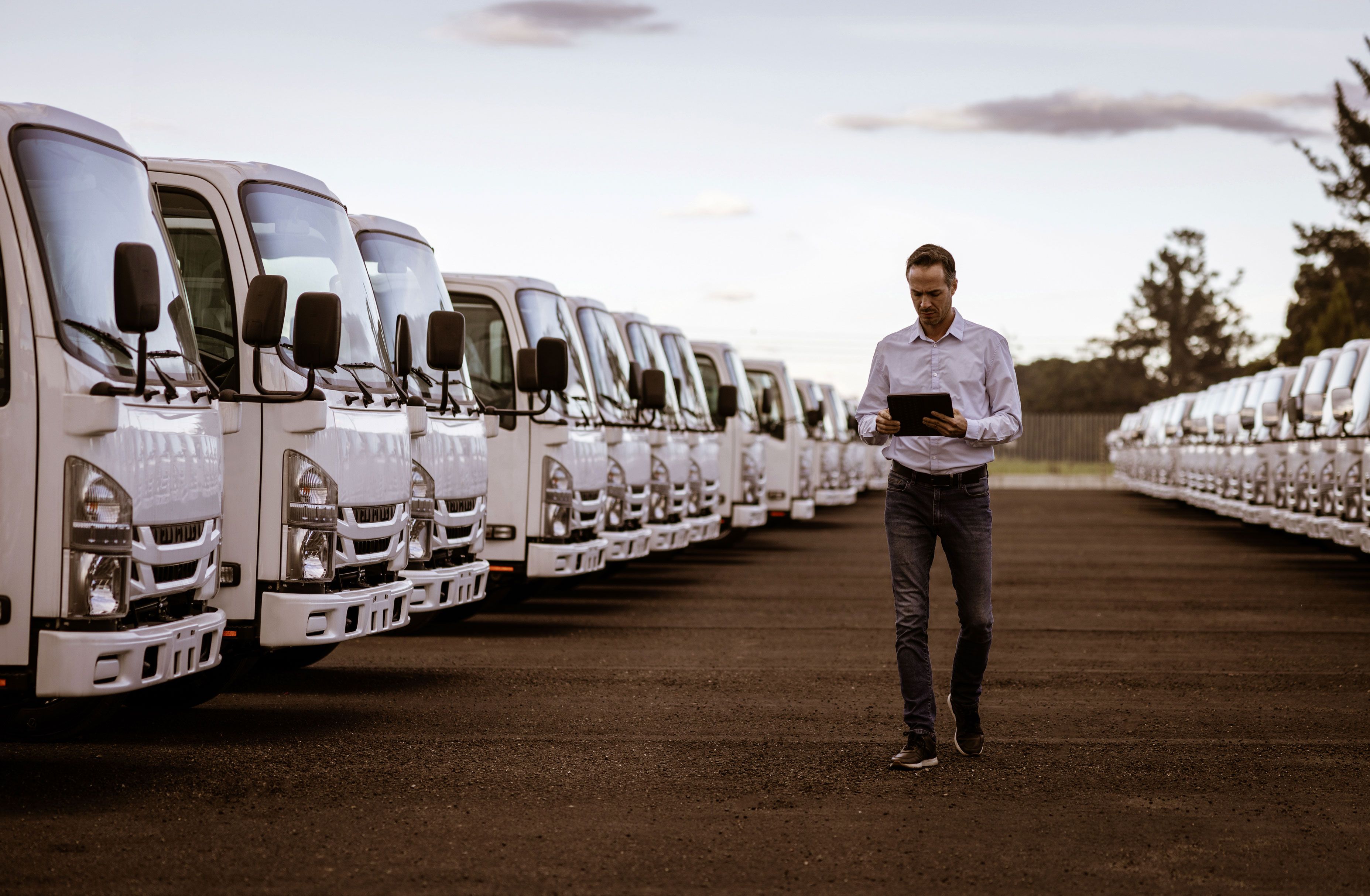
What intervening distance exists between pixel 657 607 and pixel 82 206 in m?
9.37

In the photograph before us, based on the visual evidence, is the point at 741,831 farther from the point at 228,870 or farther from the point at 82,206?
the point at 82,206

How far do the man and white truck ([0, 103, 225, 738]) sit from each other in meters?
2.84

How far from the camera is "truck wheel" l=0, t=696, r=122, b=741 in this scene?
773 centimetres

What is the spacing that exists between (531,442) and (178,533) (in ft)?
20.4

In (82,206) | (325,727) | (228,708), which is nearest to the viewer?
(82,206)

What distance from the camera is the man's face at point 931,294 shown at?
Result: 8344mm

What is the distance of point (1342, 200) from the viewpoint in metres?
68.4

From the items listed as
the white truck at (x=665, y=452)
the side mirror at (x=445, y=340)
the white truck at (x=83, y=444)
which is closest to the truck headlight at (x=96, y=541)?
the white truck at (x=83, y=444)

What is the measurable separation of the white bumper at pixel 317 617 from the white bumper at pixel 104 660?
4.69 ft

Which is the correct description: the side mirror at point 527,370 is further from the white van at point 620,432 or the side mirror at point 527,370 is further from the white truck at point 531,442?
the white van at point 620,432

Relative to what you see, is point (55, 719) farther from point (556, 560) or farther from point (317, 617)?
point (556, 560)

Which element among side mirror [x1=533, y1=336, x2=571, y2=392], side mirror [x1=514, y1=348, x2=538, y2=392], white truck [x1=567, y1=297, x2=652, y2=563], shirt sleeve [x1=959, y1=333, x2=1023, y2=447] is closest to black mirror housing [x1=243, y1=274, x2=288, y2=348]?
shirt sleeve [x1=959, y1=333, x2=1023, y2=447]

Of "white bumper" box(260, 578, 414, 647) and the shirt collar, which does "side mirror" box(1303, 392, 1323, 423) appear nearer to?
the shirt collar

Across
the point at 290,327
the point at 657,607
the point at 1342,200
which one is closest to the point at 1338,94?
the point at 1342,200
